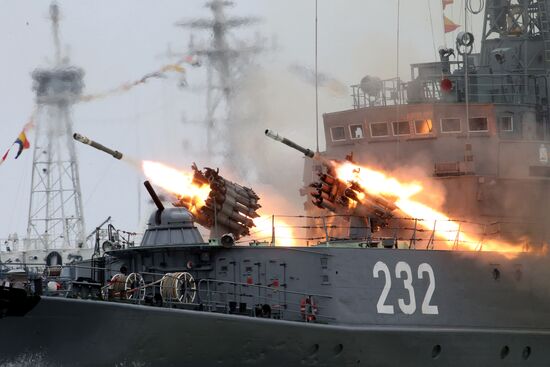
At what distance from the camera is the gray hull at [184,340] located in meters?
23.9

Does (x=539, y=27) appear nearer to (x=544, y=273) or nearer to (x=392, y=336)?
(x=544, y=273)

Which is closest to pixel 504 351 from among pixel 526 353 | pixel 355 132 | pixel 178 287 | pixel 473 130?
pixel 526 353

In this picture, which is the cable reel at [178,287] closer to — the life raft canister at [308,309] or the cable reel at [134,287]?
the cable reel at [134,287]

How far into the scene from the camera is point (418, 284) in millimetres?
27500

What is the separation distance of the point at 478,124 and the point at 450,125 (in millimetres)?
632

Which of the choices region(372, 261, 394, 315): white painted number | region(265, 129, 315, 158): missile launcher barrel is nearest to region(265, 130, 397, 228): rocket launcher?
region(265, 129, 315, 158): missile launcher barrel

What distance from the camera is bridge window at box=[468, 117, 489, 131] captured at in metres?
30.8

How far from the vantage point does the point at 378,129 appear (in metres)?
31.3

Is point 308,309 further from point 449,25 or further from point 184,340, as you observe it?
point 449,25

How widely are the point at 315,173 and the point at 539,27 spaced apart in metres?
7.03

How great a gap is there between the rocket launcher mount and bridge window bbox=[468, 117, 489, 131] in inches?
208

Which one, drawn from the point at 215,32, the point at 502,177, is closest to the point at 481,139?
the point at 502,177

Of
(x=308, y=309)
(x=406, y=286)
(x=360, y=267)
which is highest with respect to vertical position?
(x=360, y=267)

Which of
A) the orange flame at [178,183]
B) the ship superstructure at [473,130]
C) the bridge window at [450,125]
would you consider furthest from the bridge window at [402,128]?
the orange flame at [178,183]
